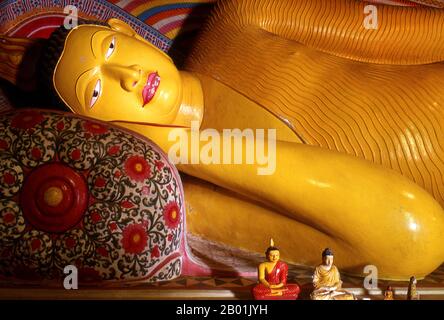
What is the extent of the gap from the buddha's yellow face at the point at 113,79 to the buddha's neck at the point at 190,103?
0.10 m

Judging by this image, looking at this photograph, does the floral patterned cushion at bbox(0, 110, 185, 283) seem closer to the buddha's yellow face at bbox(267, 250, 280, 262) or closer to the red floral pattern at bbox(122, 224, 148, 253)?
the red floral pattern at bbox(122, 224, 148, 253)

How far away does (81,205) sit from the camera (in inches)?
66.4

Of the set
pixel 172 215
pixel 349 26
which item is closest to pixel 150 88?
pixel 172 215

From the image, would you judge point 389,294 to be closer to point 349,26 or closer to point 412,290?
point 412,290

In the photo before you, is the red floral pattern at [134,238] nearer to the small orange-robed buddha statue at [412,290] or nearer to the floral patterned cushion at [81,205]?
the floral patterned cushion at [81,205]

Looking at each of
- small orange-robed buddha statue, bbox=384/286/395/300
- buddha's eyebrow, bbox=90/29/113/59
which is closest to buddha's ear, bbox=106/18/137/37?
buddha's eyebrow, bbox=90/29/113/59

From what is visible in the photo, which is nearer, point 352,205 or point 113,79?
point 352,205

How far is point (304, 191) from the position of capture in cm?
179

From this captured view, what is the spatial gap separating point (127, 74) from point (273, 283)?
85cm

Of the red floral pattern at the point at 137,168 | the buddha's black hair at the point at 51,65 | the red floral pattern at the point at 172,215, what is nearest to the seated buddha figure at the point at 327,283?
the red floral pattern at the point at 172,215

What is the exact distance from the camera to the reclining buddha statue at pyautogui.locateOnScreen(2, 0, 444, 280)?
5.89ft

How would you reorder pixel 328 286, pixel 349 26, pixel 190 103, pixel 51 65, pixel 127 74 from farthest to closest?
pixel 349 26 < pixel 190 103 < pixel 51 65 < pixel 127 74 < pixel 328 286

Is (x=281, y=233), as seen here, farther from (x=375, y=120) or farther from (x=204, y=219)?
(x=375, y=120)

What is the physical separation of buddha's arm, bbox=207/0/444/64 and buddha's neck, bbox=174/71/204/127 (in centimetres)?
26
